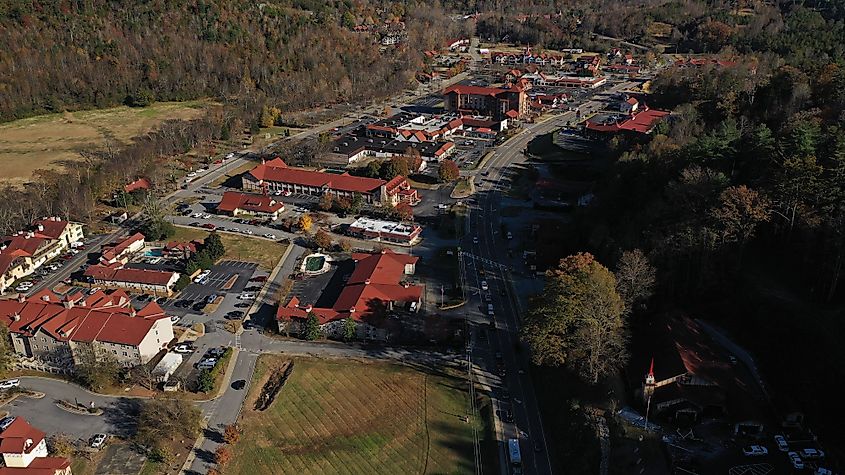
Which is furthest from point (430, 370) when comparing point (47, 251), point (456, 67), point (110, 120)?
point (456, 67)

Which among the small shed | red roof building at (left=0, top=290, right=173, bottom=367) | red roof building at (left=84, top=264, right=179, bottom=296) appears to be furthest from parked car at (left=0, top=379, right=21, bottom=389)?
red roof building at (left=84, top=264, right=179, bottom=296)

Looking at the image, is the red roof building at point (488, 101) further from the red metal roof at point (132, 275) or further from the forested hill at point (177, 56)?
the red metal roof at point (132, 275)

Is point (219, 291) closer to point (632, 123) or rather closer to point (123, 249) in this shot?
point (123, 249)

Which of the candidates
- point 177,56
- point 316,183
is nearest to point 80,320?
point 316,183

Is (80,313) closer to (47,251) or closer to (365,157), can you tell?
(47,251)

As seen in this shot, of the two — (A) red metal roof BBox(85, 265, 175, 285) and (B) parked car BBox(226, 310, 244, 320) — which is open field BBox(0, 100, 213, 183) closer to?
(A) red metal roof BBox(85, 265, 175, 285)

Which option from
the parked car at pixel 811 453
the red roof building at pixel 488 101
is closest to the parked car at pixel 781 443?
the parked car at pixel 811 453

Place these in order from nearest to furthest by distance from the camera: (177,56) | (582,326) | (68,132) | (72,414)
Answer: (582,326), (72,414), (68,132), (177,56)

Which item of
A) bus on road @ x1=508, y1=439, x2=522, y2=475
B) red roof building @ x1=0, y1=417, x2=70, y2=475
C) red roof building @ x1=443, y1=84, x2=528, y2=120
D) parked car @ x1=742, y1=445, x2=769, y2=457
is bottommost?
red roof building @ x1=443, y1=84, x2=528, y2=120
